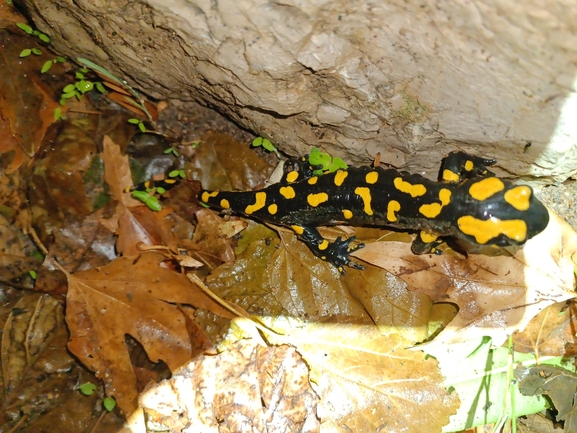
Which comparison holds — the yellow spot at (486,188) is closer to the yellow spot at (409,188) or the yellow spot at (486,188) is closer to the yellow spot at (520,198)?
the yellow spot at (520,198)

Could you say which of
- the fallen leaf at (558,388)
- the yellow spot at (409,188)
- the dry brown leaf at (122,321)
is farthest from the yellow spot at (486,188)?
the dry brown leaf at (122,321)

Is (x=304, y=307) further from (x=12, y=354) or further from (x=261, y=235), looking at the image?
(x=12, y=354)

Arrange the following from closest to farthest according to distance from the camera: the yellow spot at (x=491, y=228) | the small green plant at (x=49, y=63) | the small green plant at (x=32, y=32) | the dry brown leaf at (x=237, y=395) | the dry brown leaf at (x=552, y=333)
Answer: the yellow spot at (x=491, y=228)
the dry brown leaf at (x=552, y=333)
the dry brown leaf at (x=237, y=395)
the small green plant at (x=32, y=32)
the small green plant at (x=49, y=63)

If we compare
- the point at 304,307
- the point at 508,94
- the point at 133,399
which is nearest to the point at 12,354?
the point at 133,399

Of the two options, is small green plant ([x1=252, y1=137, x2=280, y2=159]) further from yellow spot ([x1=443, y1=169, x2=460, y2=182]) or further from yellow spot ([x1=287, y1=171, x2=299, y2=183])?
yellow spot ([x1=443, y1=169, x2=460, y2=182])

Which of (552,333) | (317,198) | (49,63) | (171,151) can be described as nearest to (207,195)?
(171,151)

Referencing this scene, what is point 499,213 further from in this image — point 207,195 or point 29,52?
point 29,52
